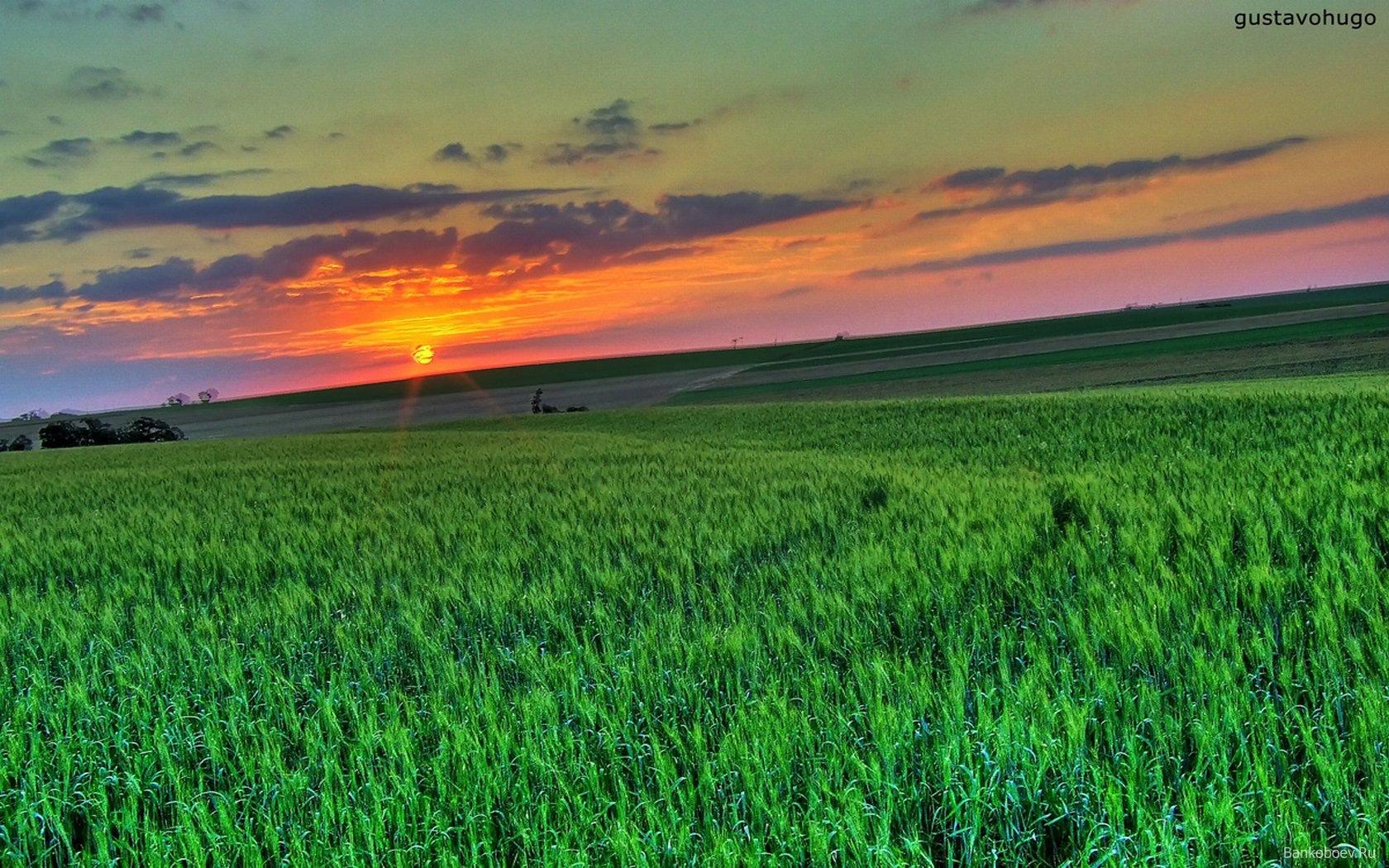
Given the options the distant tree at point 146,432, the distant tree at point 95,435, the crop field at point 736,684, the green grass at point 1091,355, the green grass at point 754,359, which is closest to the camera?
the crop field at point 736,684

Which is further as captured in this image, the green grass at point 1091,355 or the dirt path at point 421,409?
the dirt path at point 421,409

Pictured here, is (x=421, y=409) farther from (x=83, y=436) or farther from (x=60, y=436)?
(x=60, y=436)

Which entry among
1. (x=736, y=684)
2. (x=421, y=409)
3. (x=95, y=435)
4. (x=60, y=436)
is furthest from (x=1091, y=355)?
(x=60, y=436)

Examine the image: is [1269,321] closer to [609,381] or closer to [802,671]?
[609,381]

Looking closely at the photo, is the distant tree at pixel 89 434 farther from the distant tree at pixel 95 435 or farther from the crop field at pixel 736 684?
the crop field at pixel 736 684

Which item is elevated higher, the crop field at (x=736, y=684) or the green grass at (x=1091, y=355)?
the green grass at (x=1091, y=355)

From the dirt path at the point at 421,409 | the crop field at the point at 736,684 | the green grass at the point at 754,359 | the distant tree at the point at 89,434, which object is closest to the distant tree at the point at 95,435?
the distant tree at the point at 89,434

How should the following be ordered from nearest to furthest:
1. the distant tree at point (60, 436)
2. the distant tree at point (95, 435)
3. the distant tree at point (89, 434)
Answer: the distant tree at point (60, 436), the distant tree at point (89, 434), the distant tree at point (95, 435)

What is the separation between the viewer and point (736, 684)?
12.2 ft

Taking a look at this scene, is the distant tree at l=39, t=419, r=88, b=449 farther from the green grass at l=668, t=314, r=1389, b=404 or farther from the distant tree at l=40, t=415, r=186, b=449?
the green grass at l=668, t=314, r=1389, b=404

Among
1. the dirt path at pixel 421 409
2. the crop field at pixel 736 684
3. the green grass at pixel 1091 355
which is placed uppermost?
the dirt path at pixel 421 409

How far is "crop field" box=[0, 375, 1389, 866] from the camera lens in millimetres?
2557

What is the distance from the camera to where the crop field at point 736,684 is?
2.56 m

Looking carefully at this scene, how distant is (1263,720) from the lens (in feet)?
9.65
